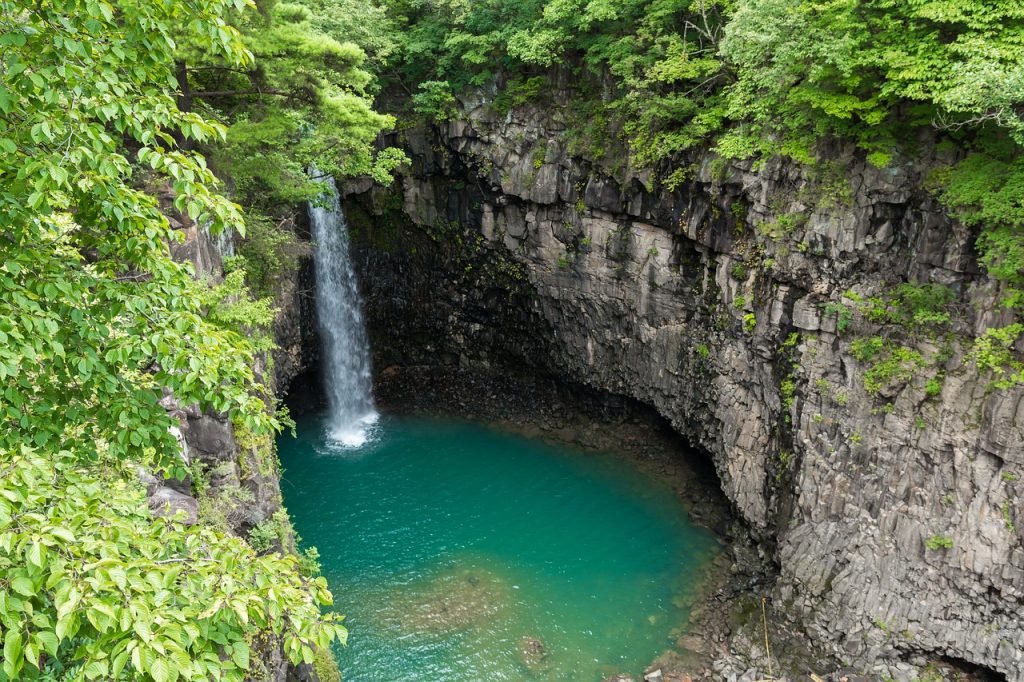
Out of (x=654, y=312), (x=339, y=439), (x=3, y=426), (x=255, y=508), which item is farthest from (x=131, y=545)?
(x=339, y=439)

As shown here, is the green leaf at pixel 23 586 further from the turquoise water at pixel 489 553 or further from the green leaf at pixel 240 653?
the turquoise water at pixel 489 553

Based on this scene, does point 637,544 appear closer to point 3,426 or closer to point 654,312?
point 654,312

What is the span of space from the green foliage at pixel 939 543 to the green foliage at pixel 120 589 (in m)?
13.5

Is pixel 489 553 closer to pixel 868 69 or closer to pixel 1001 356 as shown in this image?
pixel 1001 356

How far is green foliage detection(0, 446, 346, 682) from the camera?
132 inches

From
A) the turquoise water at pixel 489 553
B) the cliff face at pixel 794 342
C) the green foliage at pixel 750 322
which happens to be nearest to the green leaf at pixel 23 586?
the turquoise water at pixel 489 553

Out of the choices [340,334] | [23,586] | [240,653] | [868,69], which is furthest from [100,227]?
[340,334]

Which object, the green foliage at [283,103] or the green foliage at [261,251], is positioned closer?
the green foliage at [283,103]

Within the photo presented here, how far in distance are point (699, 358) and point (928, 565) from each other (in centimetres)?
764

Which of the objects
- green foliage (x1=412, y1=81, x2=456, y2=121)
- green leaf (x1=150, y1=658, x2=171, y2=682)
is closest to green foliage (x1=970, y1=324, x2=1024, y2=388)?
green leaf (x1=150, y1=658, x2=171, y2=682)

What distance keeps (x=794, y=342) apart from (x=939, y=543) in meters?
5.18

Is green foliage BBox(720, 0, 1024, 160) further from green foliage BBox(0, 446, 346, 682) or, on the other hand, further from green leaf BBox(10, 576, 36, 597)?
green leaf BBox(10, 576, 36, 597)

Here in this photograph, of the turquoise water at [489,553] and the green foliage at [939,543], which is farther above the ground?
the green foliage at [939,543]

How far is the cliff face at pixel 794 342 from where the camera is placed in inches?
512
